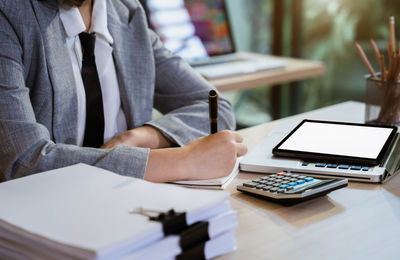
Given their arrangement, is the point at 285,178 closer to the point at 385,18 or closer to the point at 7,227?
the point at 7,227

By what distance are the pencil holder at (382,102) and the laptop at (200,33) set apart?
36.3 inches

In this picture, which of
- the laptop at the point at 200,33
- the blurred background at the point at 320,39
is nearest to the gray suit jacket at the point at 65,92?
the laptop at the point at 200,33

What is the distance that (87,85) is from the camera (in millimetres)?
1246

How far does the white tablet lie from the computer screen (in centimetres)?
129

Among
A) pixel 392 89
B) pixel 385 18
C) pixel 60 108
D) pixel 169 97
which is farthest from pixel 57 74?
pixel 385 18

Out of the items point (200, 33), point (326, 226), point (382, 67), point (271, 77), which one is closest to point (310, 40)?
point (200, 33)

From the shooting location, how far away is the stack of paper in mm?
559

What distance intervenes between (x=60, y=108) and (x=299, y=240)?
0.65 meters

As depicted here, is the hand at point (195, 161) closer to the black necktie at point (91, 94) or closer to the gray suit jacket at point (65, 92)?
the gray suit jacket at point (65, 92)

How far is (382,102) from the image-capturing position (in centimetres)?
133

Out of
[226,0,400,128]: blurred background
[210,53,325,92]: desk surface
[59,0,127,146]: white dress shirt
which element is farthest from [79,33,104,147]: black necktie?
[226,0,400,128]: blurred background

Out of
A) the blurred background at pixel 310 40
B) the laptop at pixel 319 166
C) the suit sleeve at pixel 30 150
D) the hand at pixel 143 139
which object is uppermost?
the suit sleeve at pixel 30 150

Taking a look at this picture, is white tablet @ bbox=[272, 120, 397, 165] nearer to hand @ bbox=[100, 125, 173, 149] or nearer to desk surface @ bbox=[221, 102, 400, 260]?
desk surface @ bbox=[221, 102, 400, 260]

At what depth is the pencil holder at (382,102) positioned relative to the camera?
1.31m
